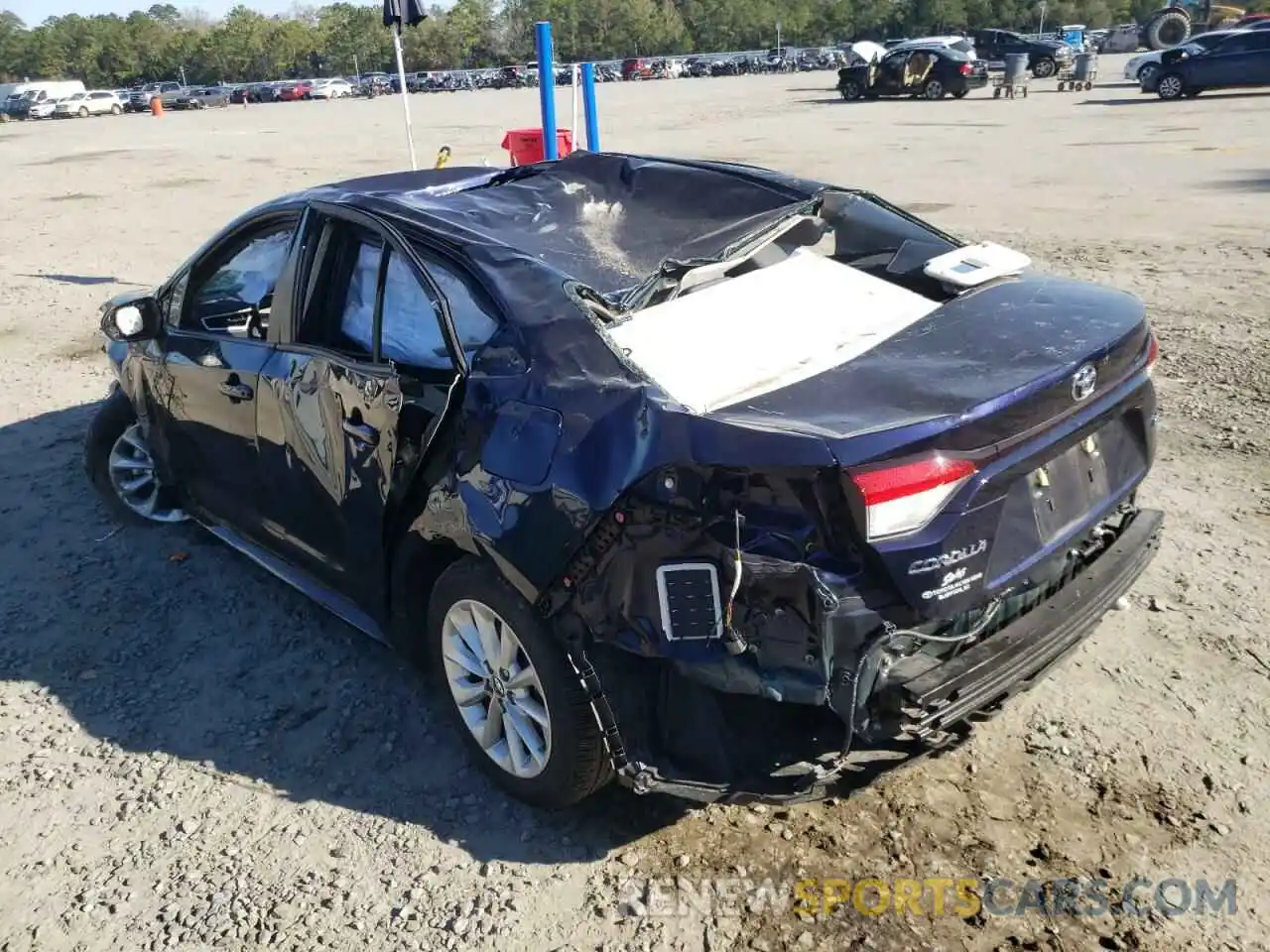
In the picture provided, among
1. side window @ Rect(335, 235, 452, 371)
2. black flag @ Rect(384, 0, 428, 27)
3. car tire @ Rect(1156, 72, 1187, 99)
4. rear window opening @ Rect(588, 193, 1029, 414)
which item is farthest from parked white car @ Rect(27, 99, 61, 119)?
rear window opening @ Rect(588, 193, 1029, 414)

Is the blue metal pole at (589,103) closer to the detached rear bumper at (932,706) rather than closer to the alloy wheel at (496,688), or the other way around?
the alloy wheel at (496,688)

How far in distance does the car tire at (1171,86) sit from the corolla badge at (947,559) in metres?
28.8

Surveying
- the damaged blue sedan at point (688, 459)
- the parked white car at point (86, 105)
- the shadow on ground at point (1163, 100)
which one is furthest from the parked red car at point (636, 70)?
the damaged blue sedan at point (688, 459)

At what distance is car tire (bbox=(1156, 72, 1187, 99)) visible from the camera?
2620cm

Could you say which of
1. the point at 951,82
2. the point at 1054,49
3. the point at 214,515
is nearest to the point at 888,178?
the point at 214,515

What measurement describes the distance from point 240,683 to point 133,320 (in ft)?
5.45

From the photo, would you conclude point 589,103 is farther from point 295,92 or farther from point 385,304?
point 295,92

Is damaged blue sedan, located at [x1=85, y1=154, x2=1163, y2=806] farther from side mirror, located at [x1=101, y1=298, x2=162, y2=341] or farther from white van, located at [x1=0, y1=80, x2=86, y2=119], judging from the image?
white van, located at [x1=0, y1=80, x2=86, y2=119]

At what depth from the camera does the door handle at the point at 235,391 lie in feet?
12.8

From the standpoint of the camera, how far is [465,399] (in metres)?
2.95

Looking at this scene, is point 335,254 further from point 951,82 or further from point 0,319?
point 951,82

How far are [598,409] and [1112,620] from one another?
2421 millimetres

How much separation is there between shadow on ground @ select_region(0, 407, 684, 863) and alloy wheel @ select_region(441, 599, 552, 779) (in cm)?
21

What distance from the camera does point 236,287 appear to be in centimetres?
443
